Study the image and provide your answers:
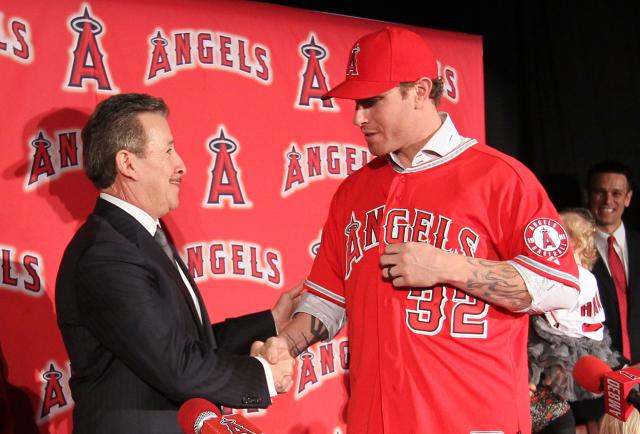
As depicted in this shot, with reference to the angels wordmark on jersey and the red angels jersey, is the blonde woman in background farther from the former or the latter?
the angels wordmark on jersey

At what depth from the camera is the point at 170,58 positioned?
3.56 m

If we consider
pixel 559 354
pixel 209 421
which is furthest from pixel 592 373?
pixel 559 354

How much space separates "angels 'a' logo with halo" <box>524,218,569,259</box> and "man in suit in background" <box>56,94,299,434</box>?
785 mm

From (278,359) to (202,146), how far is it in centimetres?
142

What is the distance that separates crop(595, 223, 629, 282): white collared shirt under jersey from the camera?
498 cm

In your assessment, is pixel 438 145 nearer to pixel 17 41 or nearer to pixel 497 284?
pixel 497 284

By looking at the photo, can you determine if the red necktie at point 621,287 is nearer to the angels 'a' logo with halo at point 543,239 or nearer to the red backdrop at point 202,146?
the red backdrop at point 202,146

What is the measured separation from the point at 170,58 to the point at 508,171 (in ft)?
5.83

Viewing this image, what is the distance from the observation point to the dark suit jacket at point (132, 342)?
223 centimetres

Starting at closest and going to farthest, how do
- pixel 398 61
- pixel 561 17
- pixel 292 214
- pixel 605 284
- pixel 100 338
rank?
pixel 100 338, pixel 398 61, pixel 292 214, pixel 605 284, pixel 561 17

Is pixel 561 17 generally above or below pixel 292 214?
above

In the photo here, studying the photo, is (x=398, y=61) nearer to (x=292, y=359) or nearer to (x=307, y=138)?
(x=292, y=359)

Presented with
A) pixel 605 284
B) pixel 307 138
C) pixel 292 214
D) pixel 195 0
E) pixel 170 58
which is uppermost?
pixel 195 0

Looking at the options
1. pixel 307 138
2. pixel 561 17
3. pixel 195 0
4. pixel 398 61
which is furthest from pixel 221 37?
pixel 561 17
